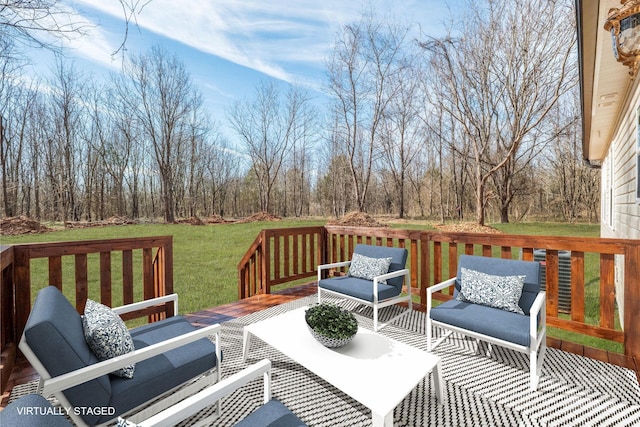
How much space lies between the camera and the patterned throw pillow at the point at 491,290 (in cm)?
250

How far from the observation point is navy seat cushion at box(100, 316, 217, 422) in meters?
1.48

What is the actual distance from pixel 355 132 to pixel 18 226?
32.3 ft

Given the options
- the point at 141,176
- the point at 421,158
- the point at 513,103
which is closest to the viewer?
the point at 513,103

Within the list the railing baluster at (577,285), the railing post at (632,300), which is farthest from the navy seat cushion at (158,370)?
the railing post at (632,300)

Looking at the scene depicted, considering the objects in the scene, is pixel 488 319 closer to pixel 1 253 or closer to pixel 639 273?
pixel 639 273

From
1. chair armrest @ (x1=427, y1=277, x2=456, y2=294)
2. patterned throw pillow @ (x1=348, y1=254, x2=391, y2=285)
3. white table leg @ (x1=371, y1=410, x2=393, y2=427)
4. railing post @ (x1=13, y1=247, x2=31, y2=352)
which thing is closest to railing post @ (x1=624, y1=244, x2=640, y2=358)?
chair armrest @ (x1=427, y1=277, x2=456, y2=294)

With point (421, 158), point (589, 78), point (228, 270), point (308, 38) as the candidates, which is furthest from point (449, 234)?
point (421, 158)

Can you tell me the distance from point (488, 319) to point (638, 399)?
973 mm

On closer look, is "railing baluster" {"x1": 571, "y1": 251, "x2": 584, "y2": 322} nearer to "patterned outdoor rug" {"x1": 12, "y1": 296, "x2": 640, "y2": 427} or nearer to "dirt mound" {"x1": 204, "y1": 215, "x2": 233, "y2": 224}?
"patterned outdoor rug" {"x1": 12, "y1": 296, "x2": 640, "y2": 427}

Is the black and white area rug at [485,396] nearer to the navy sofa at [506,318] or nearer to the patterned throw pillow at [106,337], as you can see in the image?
the navy sofa at [506,318]

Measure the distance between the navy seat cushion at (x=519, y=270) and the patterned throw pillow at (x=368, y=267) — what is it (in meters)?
0.86

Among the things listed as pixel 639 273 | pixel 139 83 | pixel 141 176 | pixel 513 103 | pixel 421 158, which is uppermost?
pixel 139 83

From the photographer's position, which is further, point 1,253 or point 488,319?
point 488,319

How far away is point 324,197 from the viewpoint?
14.5 m
